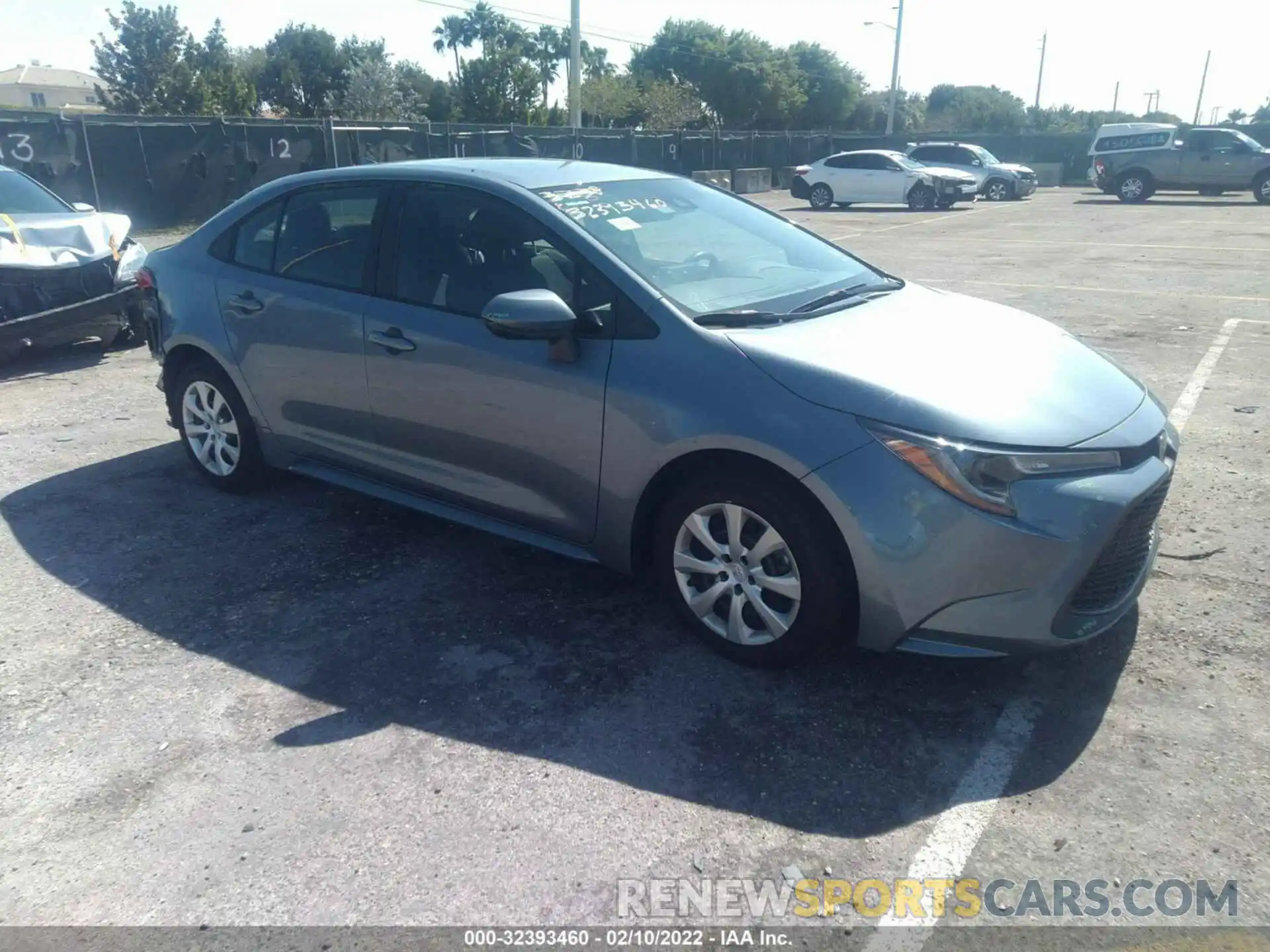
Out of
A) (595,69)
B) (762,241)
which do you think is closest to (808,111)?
(595,69)

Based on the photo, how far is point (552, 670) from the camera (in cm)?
364

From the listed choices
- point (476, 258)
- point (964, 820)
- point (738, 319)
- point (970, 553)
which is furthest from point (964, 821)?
point (476, 258)

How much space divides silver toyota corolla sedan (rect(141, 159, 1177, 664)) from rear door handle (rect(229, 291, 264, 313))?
0.01m

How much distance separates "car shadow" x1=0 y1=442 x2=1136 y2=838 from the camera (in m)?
3.08

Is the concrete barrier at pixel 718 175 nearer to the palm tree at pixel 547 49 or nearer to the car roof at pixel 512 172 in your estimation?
the car roof at pixel 512 172

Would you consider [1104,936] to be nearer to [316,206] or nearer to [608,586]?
[608,586]

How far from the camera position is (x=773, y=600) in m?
3.46

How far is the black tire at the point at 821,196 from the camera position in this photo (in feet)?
87.5

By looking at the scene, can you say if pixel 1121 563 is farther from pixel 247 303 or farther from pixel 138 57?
pixel 138 57

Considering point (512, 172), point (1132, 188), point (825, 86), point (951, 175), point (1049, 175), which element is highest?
point (825, 86)

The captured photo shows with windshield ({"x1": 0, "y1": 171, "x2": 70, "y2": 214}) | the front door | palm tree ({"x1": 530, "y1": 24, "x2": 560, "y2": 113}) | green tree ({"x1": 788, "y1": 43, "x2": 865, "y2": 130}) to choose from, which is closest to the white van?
windshield ({"x1": 0, "y1": 171, "x2": 70, "y2": 214})

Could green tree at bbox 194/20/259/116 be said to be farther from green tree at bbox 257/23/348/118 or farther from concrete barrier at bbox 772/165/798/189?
concrete barrier at bbox 772/165/798/189

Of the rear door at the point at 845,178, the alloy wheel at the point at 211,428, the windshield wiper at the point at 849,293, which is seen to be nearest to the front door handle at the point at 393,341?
the alloy wheel at the point at 211,428

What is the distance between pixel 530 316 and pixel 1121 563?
84.4 inches
